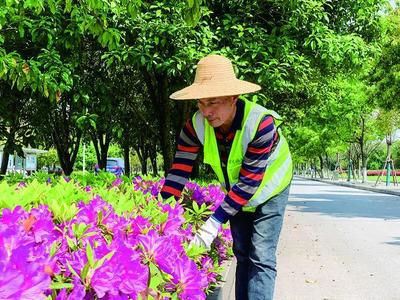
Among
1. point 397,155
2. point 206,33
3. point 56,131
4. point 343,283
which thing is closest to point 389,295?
point 343,283

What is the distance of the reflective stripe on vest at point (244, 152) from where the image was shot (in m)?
3.41

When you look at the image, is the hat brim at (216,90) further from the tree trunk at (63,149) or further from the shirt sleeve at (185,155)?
the tree trunk at (63,149)

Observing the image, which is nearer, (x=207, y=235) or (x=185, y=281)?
(x=185, y=281)

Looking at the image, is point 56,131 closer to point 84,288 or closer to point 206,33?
point 206,33

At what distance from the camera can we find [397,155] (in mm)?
98375

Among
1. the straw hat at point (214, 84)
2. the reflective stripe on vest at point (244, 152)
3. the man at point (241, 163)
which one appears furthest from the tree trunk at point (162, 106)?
the straw hat at point (214, 84)

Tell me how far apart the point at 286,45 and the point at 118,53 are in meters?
2.45

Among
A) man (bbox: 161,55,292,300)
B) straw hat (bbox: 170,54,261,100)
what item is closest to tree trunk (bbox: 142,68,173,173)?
man (bbox: 161,55,292,300)

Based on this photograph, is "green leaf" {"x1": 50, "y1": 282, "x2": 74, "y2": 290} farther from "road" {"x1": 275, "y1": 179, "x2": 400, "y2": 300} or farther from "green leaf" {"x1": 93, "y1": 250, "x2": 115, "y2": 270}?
"road" {"x1": 275, "y1": 179, "x2": 400, "y2": 300}

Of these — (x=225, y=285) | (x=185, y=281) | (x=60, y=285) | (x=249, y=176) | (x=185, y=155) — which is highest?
(x=185, y=155)

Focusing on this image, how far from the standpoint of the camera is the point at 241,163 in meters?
3.50

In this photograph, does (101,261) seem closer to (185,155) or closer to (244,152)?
(244,152)

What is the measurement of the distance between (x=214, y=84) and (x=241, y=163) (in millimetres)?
538

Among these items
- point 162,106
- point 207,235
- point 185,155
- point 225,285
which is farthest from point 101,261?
point 162,106
